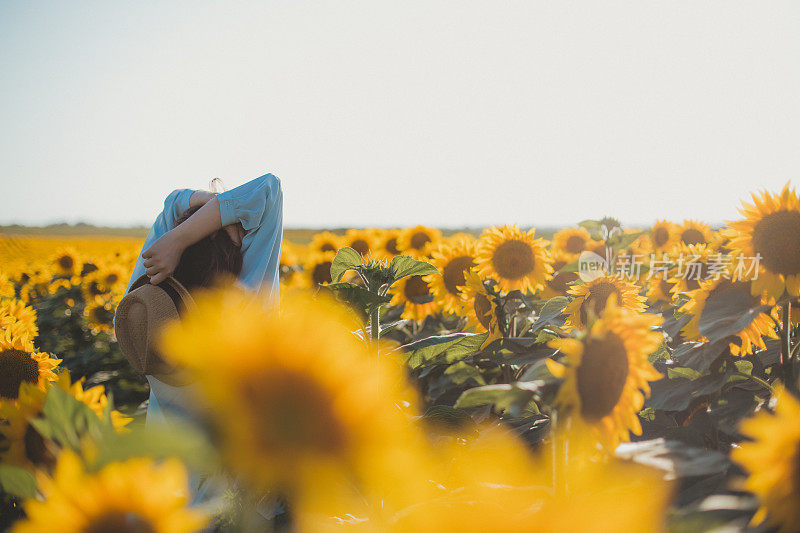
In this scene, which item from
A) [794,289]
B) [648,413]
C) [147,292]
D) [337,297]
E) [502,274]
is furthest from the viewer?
[502,274]

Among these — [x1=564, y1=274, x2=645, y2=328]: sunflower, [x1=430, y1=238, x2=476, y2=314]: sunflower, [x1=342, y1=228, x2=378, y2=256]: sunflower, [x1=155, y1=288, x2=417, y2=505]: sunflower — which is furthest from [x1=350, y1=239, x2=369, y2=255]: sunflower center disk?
[x1=155, y1=288, x2=417, y2=505]: sunflower

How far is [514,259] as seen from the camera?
3.07 m

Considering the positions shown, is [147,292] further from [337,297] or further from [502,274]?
[502,274]

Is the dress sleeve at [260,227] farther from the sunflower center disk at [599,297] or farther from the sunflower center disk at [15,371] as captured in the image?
the sunflower center disk at [599,297]

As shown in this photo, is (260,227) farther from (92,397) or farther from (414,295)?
(414,295)

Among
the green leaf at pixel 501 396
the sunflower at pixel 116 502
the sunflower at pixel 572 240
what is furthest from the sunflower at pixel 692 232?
the sunflower at pixel 116 502

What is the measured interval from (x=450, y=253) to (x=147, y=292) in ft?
7.78

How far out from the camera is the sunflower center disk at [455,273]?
314 cm

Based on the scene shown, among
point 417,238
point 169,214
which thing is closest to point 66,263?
point 417,238

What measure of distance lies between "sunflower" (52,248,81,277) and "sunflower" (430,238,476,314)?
20.9 ft

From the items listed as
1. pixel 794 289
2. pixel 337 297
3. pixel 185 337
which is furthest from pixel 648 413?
pixel 185 337

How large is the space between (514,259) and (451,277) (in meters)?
0.40

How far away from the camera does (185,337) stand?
1.45ft

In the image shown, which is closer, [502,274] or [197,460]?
[197,460]
